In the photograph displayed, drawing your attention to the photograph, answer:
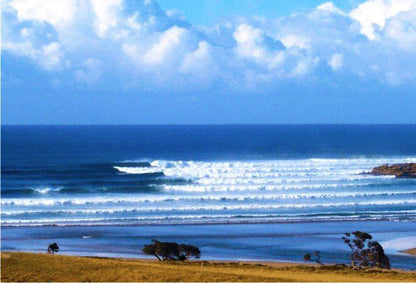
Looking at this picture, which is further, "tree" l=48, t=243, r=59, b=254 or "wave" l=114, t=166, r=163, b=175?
"wave" l=114, t=166, r=163, b=175

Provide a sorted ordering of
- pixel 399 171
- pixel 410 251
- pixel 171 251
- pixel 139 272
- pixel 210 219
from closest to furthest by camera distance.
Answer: pixel 139 272 → pixel 171 251 → pixel 410 251 → pixel 210 219 → pixel 399 171

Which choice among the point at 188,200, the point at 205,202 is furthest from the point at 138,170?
the point at 205,202

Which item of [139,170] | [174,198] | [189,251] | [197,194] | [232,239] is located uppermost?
[139,170]

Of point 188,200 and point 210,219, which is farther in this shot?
point 188,200

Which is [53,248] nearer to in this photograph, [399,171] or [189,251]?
[189,251]

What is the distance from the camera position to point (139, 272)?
24.0 m

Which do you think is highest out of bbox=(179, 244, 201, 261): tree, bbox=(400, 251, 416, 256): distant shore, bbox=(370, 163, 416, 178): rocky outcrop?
bbox=(370, 163, 416, 178): rocky outcrop

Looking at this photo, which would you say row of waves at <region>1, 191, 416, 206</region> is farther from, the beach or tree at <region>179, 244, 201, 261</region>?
tree at <region>179, 244, 201, 261</region>

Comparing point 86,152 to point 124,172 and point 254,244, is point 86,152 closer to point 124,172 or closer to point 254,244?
point 124,172

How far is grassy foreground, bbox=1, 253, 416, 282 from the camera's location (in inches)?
918

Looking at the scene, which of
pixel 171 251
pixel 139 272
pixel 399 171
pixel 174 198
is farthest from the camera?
pixel 399 171

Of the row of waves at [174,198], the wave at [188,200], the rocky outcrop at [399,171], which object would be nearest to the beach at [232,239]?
the wave at [188,200]

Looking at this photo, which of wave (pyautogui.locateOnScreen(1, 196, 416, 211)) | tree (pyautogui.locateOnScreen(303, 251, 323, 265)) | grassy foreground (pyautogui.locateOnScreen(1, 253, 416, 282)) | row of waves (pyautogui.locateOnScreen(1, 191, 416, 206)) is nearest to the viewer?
grassy foreground (pyautogui.locateOnScreen(1, 253, 416, 282))

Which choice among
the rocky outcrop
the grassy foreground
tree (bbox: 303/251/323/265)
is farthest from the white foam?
the grassy foreground
